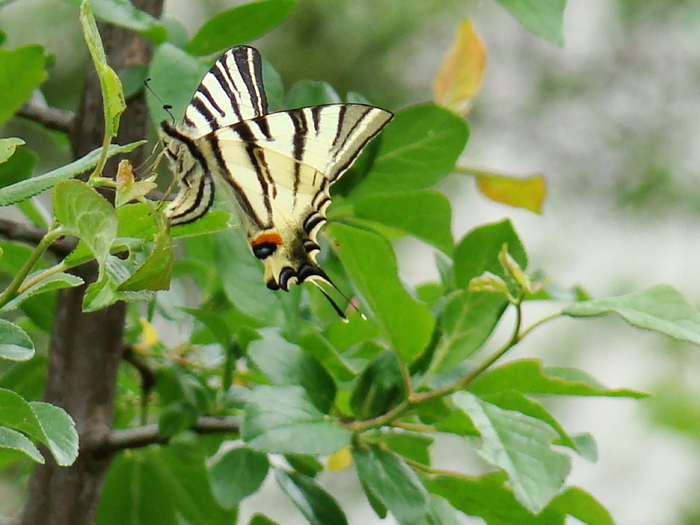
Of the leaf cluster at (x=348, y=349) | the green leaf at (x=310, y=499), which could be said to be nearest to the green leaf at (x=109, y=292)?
the leaf cluster at (x=348, y=349)

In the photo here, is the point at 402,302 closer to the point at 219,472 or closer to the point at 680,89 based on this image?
the point at 219,472

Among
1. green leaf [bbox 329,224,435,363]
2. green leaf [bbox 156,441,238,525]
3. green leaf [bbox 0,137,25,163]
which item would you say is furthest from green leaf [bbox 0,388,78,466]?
green leaf [bbox 156,441,238,525]

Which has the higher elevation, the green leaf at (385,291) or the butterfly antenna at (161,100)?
the butterfly antenna at (161,100)

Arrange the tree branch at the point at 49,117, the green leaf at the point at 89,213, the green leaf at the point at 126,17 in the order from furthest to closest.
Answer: the tree branch at the point at 49,117
the green leaf at the point at 126,17
the green leaf at the point at 89,213

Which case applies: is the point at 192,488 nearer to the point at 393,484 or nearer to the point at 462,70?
the point at 393,484

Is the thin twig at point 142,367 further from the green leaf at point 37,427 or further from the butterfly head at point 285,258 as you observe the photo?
the green leaf at point 37,427
